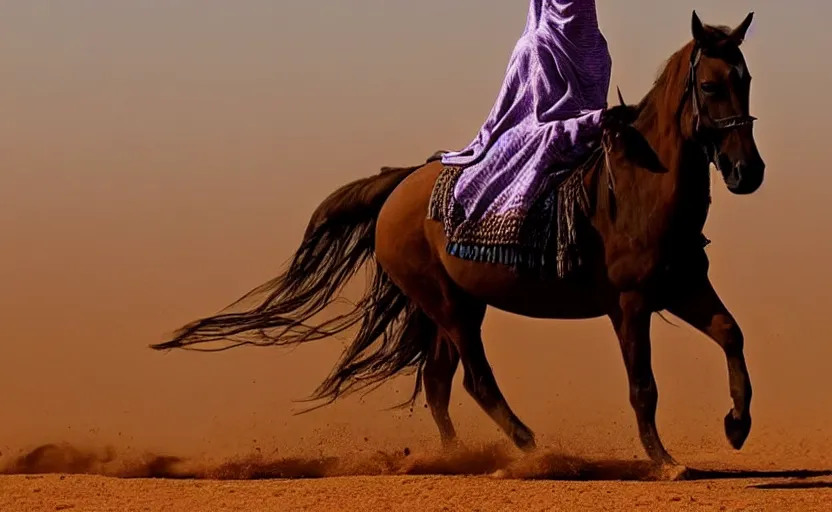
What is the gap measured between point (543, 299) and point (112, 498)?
7.84 ft

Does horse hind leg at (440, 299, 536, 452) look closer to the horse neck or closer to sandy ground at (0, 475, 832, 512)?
sandy ground at (0, 475, 832, 512)

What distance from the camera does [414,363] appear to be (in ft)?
30.2

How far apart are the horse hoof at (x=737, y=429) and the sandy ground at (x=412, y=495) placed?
20 centimetres

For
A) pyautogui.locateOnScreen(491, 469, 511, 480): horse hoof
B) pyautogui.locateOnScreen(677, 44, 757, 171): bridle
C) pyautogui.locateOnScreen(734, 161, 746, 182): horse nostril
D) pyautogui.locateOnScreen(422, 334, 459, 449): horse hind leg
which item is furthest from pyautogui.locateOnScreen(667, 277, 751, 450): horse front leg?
pyautogui.locateOnScreen(422, 334, 459, 449): horse hind leg

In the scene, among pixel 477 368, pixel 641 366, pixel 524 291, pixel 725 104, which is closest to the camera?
pixel 725 104

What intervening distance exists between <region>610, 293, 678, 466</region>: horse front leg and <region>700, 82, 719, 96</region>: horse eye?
1039 millimetres

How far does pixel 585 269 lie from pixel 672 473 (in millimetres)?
1109

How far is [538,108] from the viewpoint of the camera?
8.31 metres

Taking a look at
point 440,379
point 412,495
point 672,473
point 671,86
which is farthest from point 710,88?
point 440,379

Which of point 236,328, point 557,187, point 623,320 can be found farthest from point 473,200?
point 236,328

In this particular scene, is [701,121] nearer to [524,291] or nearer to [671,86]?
[671,86]

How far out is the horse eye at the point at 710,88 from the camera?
7141mm

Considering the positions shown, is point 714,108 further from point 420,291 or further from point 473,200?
point 420,291

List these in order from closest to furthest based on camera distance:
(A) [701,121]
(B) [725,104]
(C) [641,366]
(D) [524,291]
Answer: (B) [725,104] < (A) [701,121] < (C) [641,366] < (D) [524,291]
